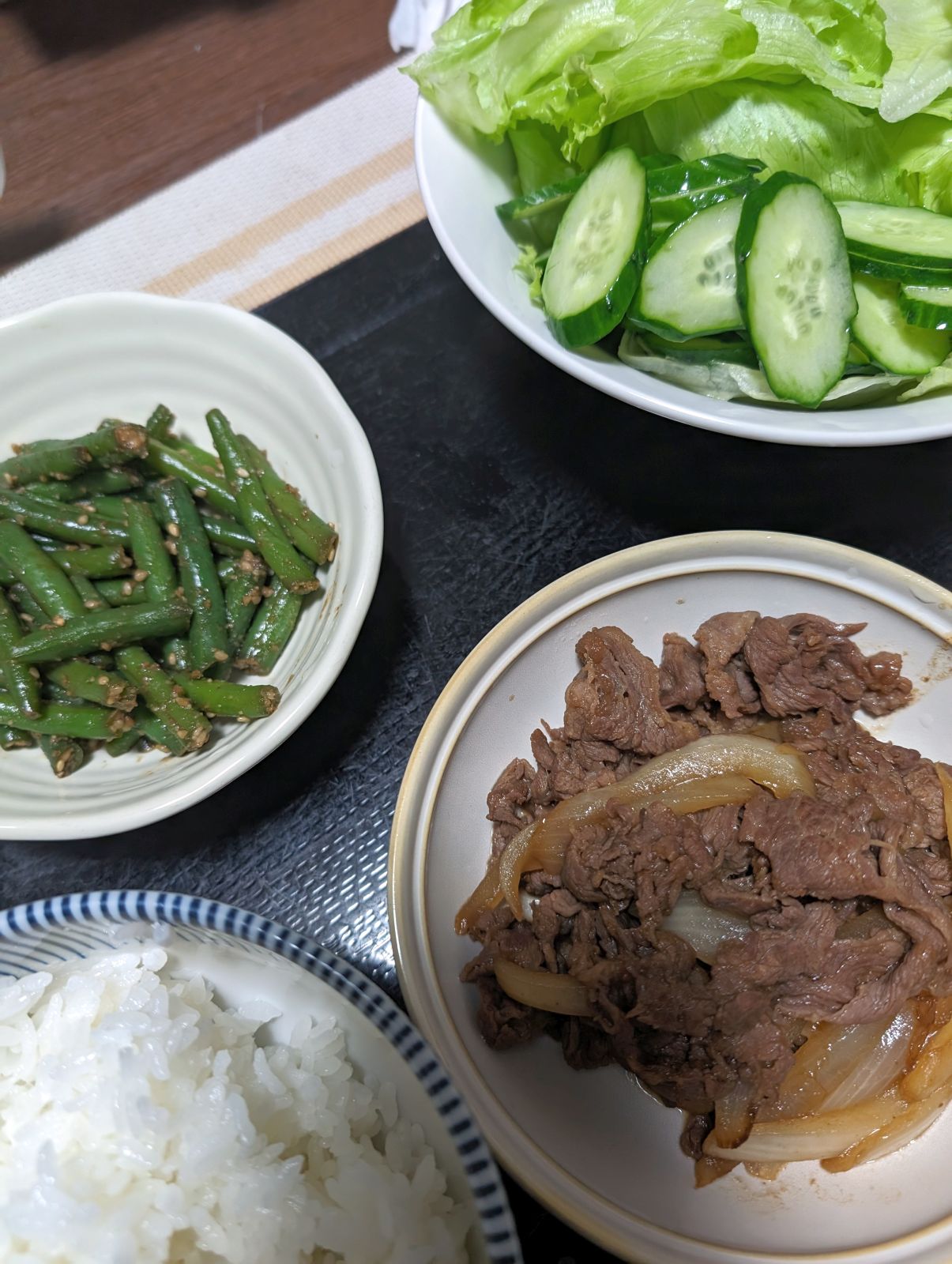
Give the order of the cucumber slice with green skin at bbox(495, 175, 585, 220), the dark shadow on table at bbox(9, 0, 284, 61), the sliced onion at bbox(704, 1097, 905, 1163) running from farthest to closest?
the dark shadow on table at bbox(9, 0, 284, 61)
the cucumber slice with green skin at bbox(495, 175, 585, 220)
the sliced onion at bbox(704, 1097, 905, 1163)

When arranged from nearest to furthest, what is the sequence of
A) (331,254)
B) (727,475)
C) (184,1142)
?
(184,1142) → (727,475) → (331,254)

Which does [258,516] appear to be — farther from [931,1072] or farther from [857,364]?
[931,1072]

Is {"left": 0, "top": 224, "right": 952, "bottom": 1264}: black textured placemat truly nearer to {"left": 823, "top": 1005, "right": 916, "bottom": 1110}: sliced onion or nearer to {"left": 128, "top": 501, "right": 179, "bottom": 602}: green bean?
{"left": 128, "top": 501, "right": 179, "bottom": 602}: green bean

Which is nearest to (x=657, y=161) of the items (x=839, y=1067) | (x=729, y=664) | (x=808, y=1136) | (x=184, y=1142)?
(x=729, y=664)

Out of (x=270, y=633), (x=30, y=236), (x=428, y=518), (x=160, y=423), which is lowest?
(x=428, y=518)

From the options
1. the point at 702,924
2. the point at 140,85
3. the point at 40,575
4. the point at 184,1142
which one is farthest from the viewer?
the point at 140,85

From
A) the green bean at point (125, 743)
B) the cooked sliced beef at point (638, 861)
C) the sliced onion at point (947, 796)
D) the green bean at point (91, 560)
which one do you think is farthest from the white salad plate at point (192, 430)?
the sliced onion at point (947, 796)

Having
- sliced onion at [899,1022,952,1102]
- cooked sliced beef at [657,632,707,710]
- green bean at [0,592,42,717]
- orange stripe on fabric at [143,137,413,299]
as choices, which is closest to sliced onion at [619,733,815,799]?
cooked sliced beef at [657,632,707,710]
